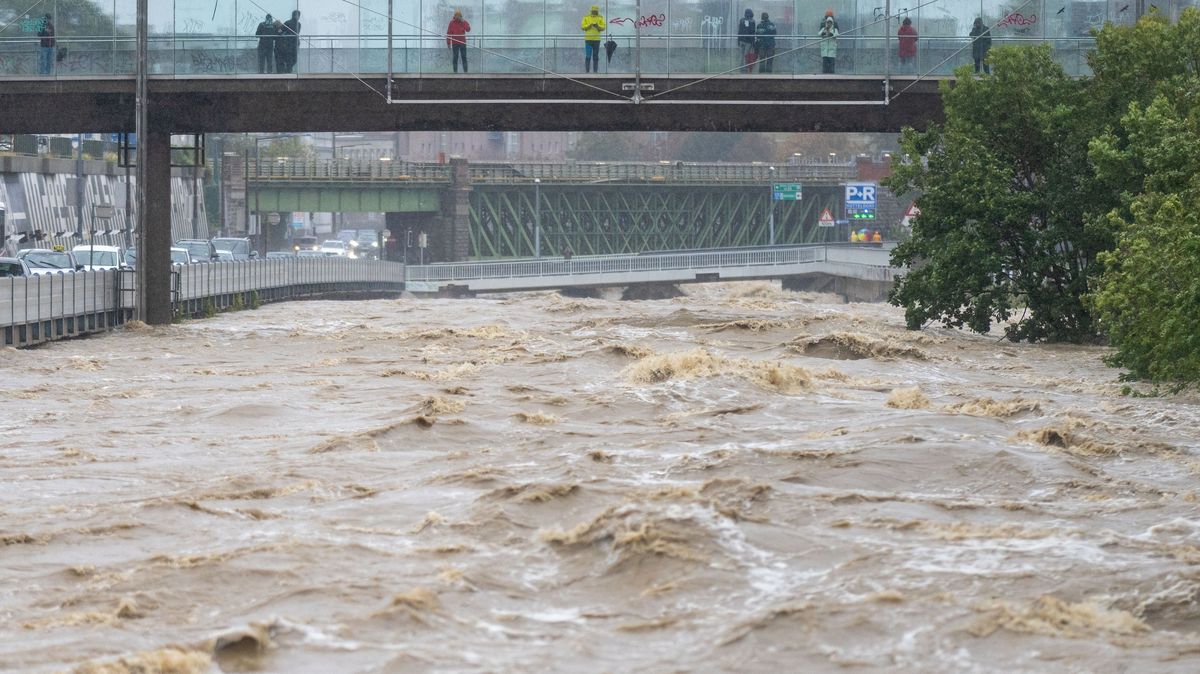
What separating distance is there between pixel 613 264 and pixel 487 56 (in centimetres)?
5068

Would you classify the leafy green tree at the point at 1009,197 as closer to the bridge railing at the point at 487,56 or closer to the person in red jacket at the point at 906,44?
the person in red jacket at the point at 906,44

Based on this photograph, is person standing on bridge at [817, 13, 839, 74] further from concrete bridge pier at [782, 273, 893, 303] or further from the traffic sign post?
concrete bridge pier at [782, 273, 893, 303]

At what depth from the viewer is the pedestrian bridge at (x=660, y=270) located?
86438 millimetres

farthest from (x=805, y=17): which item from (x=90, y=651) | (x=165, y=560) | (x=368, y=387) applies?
(x=90, y=651)

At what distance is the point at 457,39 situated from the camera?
40094 mm

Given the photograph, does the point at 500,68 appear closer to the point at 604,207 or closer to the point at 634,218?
the point at 604,207

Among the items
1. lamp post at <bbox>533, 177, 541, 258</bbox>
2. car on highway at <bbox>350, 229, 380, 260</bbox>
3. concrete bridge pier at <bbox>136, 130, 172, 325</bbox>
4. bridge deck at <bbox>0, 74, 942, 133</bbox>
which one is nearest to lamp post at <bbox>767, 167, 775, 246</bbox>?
lamp post at <bbox>533, 177, 541, 258</bbox>

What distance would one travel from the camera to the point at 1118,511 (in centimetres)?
1833

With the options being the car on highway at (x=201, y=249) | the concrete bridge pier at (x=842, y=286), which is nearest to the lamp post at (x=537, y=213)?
the concrete bridge pier at (x=842, y=286)

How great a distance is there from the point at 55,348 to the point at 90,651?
24.9 meters

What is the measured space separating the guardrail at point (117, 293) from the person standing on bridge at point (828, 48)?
15.7 m

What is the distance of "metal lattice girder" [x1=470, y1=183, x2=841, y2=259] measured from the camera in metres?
A: 112

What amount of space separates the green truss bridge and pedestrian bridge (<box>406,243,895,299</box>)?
55.7 ft

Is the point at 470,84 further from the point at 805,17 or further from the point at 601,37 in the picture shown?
the point at 805,17
